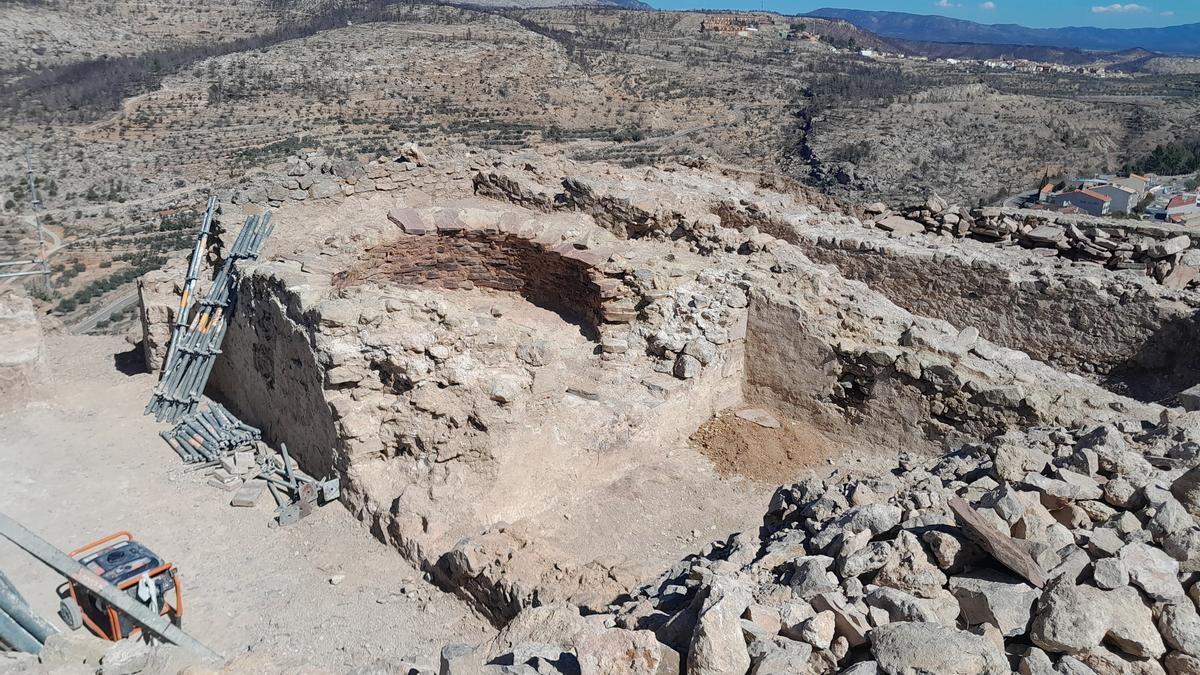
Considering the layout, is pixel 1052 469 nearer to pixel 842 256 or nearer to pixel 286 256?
pixel 842 256

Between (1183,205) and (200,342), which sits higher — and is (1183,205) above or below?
above

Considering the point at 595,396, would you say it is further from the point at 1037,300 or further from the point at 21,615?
the point at 1037,300

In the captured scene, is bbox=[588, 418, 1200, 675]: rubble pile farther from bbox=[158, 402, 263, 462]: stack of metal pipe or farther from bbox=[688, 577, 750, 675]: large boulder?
bbox=[158, 402, 263, 462]: stack of metal pipe

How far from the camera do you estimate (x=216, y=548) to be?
22.2ft

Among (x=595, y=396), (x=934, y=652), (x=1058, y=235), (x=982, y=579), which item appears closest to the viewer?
(x=934, y=652)

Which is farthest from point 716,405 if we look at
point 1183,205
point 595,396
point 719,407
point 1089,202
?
point 1089,202

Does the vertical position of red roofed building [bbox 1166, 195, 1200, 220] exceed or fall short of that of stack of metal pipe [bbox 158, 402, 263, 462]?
it exceeds it

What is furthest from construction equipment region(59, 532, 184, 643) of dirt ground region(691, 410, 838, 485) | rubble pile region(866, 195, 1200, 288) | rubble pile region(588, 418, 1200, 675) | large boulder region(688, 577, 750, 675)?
rubble pile region(866, 195, 1200, 288)

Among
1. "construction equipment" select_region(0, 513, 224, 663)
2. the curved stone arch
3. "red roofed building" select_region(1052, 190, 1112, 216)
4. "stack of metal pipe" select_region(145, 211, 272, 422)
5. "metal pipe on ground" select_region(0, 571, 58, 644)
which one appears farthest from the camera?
"red roofed building" select_region(1052, 190, 1112, 216)

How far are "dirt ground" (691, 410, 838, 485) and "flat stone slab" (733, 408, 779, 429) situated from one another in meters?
0.05

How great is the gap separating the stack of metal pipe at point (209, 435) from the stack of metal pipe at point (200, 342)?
33 centimetres

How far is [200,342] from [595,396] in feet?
16.7

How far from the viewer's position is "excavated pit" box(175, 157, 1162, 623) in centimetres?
653

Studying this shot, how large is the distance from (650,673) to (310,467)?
5416mm
